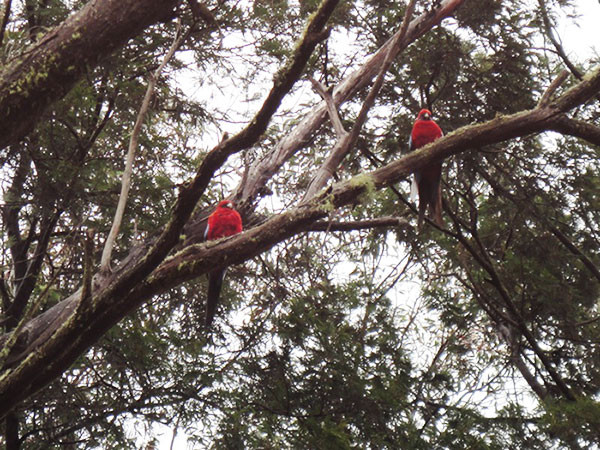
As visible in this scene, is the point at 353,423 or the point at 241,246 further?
the point at 353,423

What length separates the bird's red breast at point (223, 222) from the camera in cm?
521

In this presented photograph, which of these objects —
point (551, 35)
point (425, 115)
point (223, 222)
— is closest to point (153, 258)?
point (223, 222)

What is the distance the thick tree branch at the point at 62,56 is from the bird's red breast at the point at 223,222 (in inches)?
85.3

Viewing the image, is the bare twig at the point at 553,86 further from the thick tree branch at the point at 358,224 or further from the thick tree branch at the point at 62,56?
the thick tree branch at the point at 62,56

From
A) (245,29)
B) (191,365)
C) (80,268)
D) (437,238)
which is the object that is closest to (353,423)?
(191,365)

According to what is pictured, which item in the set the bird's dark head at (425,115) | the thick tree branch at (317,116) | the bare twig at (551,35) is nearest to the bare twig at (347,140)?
the thick tree branch at (317,116)

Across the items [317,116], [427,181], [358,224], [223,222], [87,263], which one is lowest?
[87,263]

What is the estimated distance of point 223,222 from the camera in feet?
17.2

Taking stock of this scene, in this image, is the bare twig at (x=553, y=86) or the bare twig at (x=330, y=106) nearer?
the bare twig at (x=553, y=86)

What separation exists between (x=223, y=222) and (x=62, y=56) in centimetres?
240

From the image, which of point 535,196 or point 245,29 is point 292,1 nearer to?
point 245,29

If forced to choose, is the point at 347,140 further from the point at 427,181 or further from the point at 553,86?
the point at 427,181

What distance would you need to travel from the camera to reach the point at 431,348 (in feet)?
31.7

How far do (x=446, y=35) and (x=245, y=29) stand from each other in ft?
6.71
